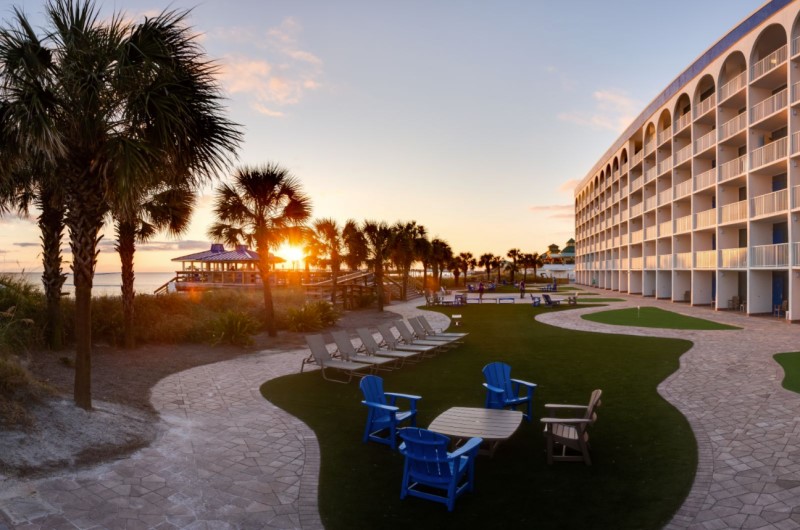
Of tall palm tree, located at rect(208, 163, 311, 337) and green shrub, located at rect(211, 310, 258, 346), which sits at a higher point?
tall palm tree, located at rect(208, 163, 311, 337)

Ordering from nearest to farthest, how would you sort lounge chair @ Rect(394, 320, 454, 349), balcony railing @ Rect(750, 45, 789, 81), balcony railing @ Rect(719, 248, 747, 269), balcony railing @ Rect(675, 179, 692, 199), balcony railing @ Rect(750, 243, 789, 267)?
lounge chair @ Rect(394, 320, 454, 349)
balcony railing @ Rect(750, 243, 789, 267)
balcony railing @ Rect(750, 45, 789, 81)
balcony railing @ Rect(719, 248, 747, 269)
balcony railing @ Rect(675, 179, 692, 199)

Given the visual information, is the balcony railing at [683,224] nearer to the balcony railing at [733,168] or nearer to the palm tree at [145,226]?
the balcony railing at [733,168]

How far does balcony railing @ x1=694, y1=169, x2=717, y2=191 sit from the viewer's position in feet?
92.8

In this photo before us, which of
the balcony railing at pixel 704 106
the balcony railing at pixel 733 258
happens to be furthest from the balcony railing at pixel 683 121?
the balcony railing at pixel 733 258

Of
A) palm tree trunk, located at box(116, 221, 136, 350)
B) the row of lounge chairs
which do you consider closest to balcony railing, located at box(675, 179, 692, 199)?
the row of lounge chairs

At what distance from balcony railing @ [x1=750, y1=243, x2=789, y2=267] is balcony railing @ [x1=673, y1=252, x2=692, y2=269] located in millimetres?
7380

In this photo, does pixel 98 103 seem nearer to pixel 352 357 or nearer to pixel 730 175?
pixel 352 357

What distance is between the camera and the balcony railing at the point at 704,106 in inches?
1110

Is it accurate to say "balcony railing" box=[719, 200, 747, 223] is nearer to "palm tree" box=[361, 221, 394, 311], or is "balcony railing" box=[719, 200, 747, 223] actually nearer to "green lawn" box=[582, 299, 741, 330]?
"green lawn" box=[582, 299, 741, 330]

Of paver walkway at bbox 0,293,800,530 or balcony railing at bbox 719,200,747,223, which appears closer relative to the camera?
paver walkway at bbox 0,293,800,530

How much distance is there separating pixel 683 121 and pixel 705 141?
4004mm

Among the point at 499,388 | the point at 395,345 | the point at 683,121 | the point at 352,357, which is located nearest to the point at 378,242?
the point at 395,345

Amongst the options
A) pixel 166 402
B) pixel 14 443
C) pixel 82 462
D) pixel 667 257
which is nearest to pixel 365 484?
pixel 82 462

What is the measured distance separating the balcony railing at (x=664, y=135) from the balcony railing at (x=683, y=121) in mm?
1305
